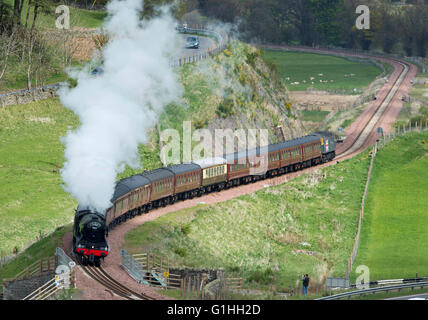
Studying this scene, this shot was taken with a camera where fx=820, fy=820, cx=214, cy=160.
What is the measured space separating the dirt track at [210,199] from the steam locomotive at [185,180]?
28.8 inches

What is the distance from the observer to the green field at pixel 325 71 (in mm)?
157000

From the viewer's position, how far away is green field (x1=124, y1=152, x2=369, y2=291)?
54.9m

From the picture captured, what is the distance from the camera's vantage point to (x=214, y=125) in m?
89.2

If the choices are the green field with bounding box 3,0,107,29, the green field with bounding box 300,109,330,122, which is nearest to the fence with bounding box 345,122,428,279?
the green field with bounding box 300,109,330,122

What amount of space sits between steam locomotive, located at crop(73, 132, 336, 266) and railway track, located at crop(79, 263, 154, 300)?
2.10 feet

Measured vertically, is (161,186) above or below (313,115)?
below

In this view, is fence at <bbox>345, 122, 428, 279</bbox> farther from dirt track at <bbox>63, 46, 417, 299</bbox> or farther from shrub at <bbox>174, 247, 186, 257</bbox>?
shrub at <bbox>174, 247, 186, 257</bbox>

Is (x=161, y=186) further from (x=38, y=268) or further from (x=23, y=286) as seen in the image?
(x=23, y=286)

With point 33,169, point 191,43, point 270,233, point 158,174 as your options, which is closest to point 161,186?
point 158,174

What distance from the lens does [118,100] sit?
2586 inches

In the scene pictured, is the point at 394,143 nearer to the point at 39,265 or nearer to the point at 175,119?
the point at 175,119

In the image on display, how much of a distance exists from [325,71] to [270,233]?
372 feet
